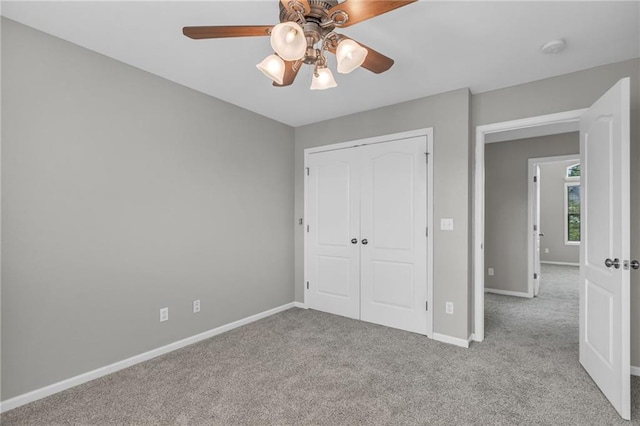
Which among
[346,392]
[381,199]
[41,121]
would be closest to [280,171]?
[381,199]

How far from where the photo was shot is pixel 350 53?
146cm

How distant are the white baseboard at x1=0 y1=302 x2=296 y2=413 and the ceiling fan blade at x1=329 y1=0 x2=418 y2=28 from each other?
286 cm

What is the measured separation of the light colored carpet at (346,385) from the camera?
6.49 ft

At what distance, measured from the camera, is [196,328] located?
313cm

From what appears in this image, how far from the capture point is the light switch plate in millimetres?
3119

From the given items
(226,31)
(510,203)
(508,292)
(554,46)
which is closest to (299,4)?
(226,31)

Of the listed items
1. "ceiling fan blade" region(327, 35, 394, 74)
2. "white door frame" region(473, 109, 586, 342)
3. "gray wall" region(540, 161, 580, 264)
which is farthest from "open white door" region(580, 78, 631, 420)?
"gray wall" region(540, 161, 580, 264)

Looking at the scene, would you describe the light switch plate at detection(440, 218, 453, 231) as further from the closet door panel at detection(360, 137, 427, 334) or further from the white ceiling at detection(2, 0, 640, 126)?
the white ceiling at detection(2, 0, 640, 126)

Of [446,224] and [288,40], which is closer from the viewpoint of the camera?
[288,40]

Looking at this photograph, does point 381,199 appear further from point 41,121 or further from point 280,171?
point 41,121

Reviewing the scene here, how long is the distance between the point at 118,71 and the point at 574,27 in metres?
3.26

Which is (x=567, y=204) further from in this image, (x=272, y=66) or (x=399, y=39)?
(x=272, y=66)

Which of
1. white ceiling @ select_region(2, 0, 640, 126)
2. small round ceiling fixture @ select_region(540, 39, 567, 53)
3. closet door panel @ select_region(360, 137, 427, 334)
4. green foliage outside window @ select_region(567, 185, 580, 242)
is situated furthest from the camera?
green foliage outside window @ select_region(567, 185, 580, 242)

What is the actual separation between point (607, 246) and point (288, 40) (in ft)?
7.78
